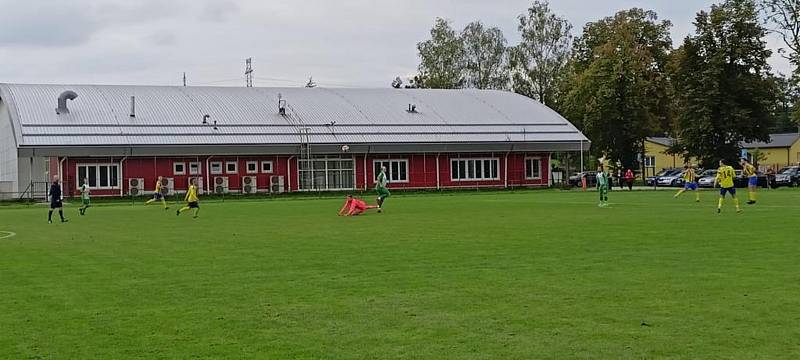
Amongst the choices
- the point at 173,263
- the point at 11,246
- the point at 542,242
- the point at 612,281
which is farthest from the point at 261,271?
the point at 11,246

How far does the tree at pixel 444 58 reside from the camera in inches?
3755

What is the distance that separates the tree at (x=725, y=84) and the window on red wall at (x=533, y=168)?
36.4 feet

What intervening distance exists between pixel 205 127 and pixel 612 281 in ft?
180

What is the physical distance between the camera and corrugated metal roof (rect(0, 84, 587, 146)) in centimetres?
6272

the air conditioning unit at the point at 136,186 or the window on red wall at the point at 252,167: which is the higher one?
the window on red wall at the point at 252,167

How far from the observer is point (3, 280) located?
14.9 meters

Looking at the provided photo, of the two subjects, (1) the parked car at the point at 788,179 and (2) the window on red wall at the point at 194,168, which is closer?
(2) the window on red wall at the point at 194,168

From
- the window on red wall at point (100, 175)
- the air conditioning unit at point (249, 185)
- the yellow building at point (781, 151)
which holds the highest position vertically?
the yellow building at point (781, 151)

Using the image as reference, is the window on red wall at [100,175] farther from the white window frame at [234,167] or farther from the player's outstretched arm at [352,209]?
the player's outstretched arm at [352,209]

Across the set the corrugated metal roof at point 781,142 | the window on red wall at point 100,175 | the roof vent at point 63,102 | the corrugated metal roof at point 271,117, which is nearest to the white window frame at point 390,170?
the corrugated metal roof at point 271,117

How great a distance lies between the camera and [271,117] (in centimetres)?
6912

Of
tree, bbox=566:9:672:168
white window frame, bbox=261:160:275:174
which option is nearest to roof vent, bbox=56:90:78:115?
white window frame, bbox=261:160:275:174

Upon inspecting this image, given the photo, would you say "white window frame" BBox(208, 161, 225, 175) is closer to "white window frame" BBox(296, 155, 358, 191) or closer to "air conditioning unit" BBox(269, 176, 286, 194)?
"air conditioning unit" BBox(269, 176, 286, 194)

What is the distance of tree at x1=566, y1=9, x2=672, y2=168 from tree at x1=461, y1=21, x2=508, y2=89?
40.3ft
